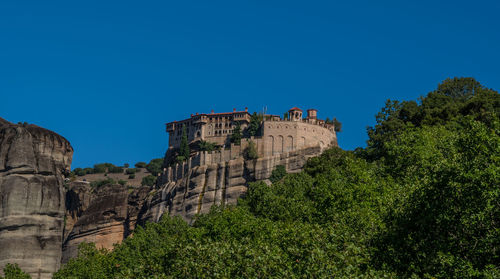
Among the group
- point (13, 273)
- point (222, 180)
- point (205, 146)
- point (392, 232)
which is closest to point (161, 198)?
point (222, 180)

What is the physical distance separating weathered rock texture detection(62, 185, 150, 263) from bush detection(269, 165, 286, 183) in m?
31.4

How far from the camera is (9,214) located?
282ft

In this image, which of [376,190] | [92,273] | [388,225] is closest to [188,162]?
[92,273]

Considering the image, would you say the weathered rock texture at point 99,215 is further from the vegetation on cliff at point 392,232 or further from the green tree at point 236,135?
the vegetation on cliff at point 392,232

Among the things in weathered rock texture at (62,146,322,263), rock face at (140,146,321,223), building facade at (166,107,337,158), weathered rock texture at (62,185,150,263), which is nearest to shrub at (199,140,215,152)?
building facade at (166,107,337,158)

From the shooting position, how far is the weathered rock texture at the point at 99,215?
121062 mm

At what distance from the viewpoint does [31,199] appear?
287ft

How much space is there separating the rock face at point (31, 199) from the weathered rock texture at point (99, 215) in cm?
2648

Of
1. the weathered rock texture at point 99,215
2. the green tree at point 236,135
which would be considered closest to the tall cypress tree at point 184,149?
the green tree at point 236,135

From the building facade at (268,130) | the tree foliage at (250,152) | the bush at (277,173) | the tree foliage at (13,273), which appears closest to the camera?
the tree foliage at (13,273)

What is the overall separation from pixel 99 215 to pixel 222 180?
86.0 ft

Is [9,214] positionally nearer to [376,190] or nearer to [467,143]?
[376,190]

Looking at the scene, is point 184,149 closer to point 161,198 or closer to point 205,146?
point 205,146

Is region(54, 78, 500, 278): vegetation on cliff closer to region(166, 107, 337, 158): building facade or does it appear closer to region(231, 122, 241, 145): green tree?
region(166, 107, 337, 158): building facade
